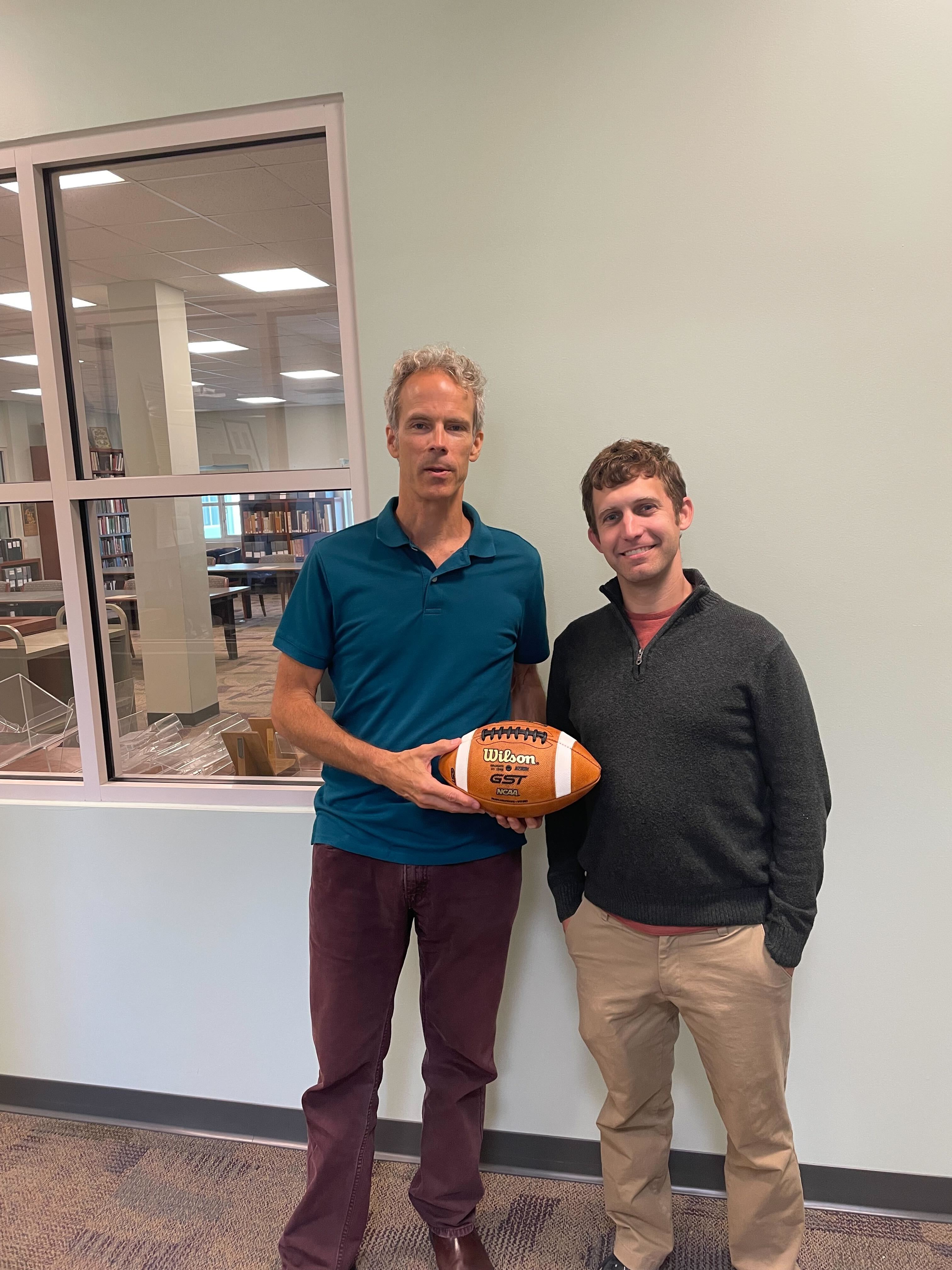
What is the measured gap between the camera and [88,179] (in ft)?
6.95

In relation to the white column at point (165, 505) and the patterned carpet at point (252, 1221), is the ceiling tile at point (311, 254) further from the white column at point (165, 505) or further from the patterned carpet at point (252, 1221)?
the patterned carpet at point (252, 1221)

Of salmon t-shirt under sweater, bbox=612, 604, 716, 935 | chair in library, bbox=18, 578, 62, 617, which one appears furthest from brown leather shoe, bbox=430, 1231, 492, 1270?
chair in library, bbox=18, 578, 62, 617

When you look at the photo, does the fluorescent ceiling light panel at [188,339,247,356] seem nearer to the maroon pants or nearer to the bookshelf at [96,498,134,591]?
the bookshelf at [96,498,134,591]

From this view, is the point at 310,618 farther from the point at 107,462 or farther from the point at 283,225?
the point at 283,225

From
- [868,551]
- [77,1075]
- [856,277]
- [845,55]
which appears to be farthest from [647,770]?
[77,1075]

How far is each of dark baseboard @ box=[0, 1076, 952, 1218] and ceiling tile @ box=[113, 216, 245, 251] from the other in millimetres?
2274

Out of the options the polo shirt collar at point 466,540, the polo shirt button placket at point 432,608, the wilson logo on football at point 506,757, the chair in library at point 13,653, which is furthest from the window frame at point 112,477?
the wilson logo on football at point 506,757

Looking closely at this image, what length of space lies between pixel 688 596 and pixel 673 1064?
3.36ft

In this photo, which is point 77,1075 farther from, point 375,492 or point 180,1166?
point 375,492

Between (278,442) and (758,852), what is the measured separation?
149 cm

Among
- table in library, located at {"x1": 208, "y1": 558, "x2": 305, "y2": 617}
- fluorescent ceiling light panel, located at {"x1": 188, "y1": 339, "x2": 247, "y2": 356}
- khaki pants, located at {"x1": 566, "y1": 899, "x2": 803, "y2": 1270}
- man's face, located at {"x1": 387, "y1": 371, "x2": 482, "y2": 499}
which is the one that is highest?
fluorescent ceiling light panel, located at {"x1": 188, "y1": 339, "x2": 247, "y2": 356}

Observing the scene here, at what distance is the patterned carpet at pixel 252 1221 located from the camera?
1812 mm

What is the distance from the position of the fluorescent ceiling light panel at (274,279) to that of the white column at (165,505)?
6.2 inches

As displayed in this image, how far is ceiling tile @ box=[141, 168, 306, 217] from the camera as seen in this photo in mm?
2049
